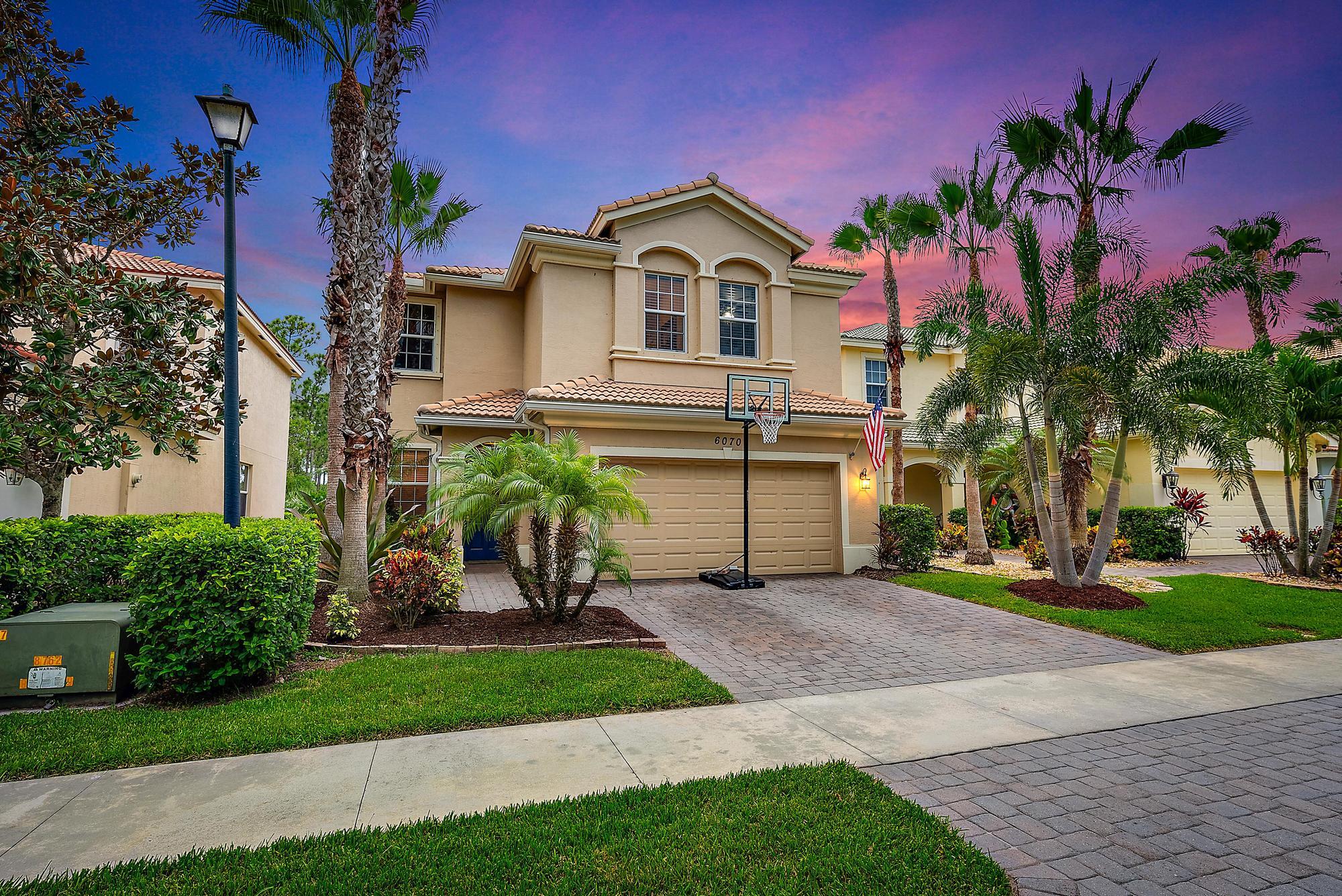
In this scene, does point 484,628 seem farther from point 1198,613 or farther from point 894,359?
point 894,359

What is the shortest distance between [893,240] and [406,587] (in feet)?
51.3

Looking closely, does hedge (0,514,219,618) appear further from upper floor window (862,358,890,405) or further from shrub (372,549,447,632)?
upper floor window (862,358,890,405)

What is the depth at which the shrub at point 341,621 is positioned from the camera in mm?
7656

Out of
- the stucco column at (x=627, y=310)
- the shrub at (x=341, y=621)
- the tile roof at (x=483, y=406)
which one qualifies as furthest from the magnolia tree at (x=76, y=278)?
the stucco column at (x=627, y=310)

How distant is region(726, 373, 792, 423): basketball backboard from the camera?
42.0ft

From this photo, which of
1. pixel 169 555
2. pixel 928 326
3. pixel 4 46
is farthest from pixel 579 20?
pixel 169 555

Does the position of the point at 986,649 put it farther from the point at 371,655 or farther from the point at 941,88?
the point at 941,88

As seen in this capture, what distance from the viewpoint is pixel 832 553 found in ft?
47.8

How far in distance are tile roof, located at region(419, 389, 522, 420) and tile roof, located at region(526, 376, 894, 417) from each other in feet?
3.49

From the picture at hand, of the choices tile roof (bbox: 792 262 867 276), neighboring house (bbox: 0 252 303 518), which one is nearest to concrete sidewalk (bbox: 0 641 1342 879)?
neighboring house (bbox: 0 252 303 518)

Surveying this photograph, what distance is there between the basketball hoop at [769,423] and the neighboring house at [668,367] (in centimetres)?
89

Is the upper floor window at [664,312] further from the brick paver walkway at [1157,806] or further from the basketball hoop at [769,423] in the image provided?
the brick paver walkway at [1157,806]

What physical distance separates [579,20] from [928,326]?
10139 mm

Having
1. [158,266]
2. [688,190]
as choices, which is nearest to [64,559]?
[158,266]
